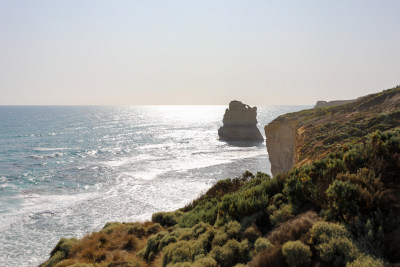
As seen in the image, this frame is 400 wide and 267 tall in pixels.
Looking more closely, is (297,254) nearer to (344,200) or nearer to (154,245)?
(344,200)

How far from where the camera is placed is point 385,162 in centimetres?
682

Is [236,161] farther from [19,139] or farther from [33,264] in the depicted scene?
[19,139]

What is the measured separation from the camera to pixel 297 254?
5.04 meters

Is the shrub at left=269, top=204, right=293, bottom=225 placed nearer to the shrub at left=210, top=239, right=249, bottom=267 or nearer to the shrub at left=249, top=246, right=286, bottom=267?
the shrub at left=210, top=239, right=249, bottom=267

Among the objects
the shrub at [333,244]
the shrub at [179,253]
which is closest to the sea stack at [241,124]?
the shrub at [179,253]

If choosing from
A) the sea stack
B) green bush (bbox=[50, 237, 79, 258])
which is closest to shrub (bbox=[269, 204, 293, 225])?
green bush (bbox=[50, 237, 79, 258])

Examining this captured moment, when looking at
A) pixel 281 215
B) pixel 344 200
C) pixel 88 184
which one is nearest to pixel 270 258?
pixel 281 215

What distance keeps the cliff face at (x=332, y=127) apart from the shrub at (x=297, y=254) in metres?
8.69

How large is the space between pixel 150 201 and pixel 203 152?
3391 centimetres

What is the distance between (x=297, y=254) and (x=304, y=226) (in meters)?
1.07

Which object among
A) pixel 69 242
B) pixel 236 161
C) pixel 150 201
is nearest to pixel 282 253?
pixel 69 242

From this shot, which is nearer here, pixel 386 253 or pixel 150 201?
pixel 386 253

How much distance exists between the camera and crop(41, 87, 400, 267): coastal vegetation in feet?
16.2

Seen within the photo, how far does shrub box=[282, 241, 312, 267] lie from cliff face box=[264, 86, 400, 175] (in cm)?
869
